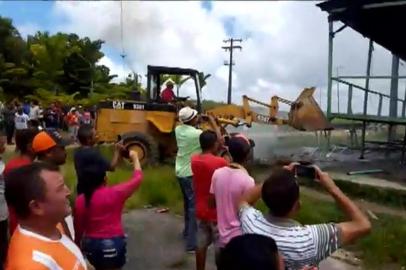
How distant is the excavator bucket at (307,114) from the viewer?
1384 centimetres

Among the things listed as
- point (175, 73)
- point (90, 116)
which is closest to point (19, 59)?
point (90, 116)

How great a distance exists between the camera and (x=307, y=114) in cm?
1402

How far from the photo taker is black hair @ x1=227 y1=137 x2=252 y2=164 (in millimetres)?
4410

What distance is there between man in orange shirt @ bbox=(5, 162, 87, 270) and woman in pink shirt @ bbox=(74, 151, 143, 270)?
59.3 inches

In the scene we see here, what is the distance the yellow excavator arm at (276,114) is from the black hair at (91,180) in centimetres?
1002

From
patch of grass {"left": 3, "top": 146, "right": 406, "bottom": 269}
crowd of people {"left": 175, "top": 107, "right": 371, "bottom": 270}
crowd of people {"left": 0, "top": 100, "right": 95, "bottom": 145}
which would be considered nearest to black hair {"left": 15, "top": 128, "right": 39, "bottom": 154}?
crowd of people {"left": 175, "top": 107, "right": 371, "bottom": 270}

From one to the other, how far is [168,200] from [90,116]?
49.0ft

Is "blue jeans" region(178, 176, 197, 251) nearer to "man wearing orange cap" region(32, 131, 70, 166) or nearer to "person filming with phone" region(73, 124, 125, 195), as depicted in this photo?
"person filming with phone" region(73, 124, 125, 195)

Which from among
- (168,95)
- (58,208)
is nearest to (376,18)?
(168,95)

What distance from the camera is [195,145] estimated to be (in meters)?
6.77

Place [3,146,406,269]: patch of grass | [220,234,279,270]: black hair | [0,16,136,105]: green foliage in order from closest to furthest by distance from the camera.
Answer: [220,234,279,270]: black hair < [3,146,406,269]: patch of grass < [0,16,136,105]: green foliage

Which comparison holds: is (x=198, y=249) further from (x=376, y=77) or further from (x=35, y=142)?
(x=376, y=77)

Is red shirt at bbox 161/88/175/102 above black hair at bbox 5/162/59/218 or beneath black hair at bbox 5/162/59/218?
above

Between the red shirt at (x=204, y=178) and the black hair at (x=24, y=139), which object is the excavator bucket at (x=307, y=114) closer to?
the red shirt at (x=204, y=178)
